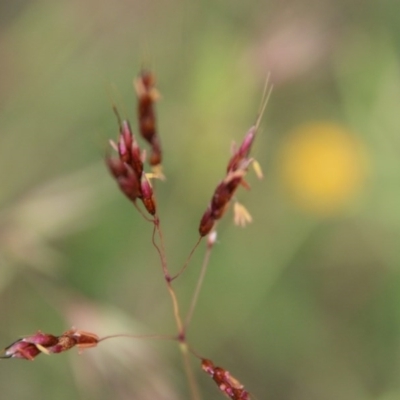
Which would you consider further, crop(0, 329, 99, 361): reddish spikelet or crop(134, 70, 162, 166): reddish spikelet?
crop(134, 70, 162, 166): reddish spikelet

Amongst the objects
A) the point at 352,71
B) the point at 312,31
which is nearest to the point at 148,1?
the point at 312,31

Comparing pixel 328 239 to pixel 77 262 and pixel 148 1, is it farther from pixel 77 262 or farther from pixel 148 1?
pixel 148 1

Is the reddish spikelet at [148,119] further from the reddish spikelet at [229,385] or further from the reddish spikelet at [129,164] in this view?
the reddish spikelet at [229,385]

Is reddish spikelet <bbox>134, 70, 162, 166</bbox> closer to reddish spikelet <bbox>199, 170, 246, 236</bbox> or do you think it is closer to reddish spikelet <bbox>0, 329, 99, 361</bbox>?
reddish spikelet <bbox>199, 170, 246, 236</bbox>

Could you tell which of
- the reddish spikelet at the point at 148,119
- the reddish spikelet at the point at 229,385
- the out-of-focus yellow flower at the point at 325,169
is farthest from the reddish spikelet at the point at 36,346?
the out-of-focus yellow flower at the point at 325,169

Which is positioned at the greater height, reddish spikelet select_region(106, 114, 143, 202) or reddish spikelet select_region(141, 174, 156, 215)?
reddish spikelet select_region(106, 114, 143, 202)

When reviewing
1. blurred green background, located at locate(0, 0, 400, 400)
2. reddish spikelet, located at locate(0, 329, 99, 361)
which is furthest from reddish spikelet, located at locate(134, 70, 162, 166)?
blurred green background, located at locate(0, 0, 400, 400)

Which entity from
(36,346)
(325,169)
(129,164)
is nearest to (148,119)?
(129,164)
